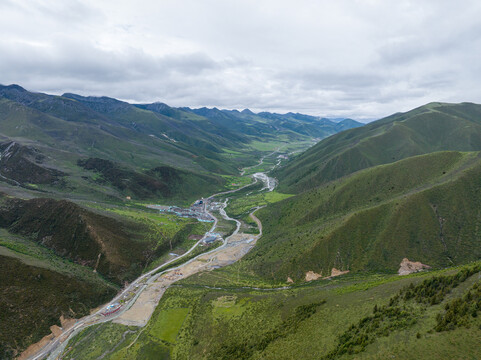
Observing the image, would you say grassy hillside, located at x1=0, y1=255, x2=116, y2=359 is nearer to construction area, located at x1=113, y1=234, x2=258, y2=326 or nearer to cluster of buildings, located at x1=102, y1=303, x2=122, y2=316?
cluster of buildings, located at x1=102, y1=303, x2=122, y2=316

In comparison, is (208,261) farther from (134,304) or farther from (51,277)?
(51,277)

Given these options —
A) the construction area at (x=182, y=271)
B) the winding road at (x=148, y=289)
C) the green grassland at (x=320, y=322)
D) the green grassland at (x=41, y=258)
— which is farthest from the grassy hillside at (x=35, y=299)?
the green grassland at (x=320, y=322)

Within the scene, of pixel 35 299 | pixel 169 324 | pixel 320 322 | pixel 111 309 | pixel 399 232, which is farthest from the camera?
pixel 399 232

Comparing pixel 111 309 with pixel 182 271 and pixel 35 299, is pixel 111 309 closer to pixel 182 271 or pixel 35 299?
pixel 35 299

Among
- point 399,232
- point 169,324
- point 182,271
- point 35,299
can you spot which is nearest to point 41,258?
point 35,299

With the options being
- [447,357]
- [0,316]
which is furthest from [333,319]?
[0,316]

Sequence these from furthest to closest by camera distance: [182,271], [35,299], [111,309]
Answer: [182,271], [111,309], [35,299]

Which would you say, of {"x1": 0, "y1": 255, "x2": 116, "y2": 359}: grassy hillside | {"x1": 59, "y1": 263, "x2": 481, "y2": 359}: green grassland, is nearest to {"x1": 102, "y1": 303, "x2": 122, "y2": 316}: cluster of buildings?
{"x1": 0, "y1": 255, "x2": 116, "y2": 359}: grassy hillside
